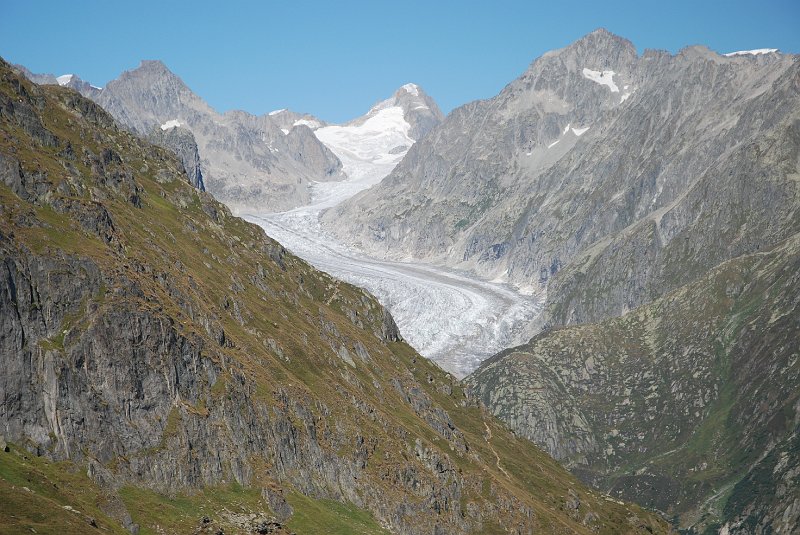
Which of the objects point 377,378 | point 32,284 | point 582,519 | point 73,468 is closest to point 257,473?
point 73,468

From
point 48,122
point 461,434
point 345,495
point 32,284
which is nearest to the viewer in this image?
point 32,284

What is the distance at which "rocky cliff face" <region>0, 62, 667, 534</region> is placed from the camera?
4051 inches

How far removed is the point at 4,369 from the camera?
101m

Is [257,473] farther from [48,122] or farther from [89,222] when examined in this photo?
[48,122]

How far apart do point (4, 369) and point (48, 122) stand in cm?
8054

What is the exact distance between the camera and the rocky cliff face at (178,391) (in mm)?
102888

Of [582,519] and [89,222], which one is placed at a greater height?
[89,222]

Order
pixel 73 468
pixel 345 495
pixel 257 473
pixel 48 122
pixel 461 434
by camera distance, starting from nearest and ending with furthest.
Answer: pixel 73 468 < pixel 257 473 < pixel 345 495 < pixel 48 122 < pixel 461 434

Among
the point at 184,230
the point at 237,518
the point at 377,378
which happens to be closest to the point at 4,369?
the point at 237,518

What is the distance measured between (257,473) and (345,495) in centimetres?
1875

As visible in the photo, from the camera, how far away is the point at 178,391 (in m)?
122

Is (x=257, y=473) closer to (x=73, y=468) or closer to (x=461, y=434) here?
(x=73, y=468)

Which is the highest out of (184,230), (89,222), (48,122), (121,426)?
(48,122)

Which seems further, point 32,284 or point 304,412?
point 304,412
